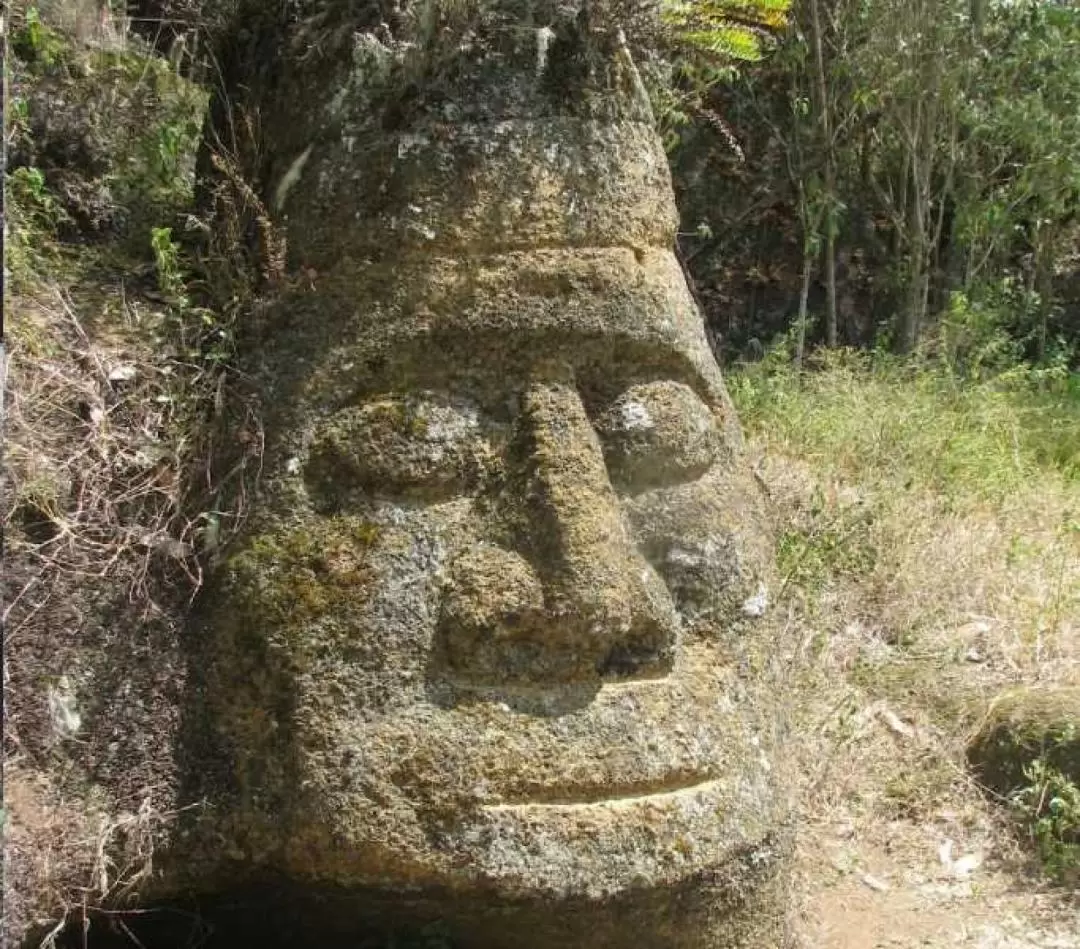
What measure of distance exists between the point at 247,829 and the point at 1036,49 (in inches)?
306

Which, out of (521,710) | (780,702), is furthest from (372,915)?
(780,702)

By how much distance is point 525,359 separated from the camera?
9.31 feet

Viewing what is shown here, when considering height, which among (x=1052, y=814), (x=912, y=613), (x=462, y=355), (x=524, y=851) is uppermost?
(x=462, y=355)

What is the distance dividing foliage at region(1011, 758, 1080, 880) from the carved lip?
179 cm

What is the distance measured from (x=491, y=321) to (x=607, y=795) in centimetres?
91

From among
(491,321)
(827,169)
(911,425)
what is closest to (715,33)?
(911,425)

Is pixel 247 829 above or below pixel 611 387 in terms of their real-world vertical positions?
below

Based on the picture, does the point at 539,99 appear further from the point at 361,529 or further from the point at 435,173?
the point at 361,529

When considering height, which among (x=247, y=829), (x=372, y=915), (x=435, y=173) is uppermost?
(x=435, y=173)

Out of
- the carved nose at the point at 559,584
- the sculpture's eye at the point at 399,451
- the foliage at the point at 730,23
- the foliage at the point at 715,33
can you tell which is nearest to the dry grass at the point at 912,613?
the carved nose at the point at 559,584

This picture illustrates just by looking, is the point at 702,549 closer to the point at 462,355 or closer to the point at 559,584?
the point at 559,584

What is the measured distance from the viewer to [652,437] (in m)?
2.91

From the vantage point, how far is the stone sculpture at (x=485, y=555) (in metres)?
2.65

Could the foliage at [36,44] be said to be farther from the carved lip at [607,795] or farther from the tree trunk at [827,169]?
the tree trunk at [827,169]
